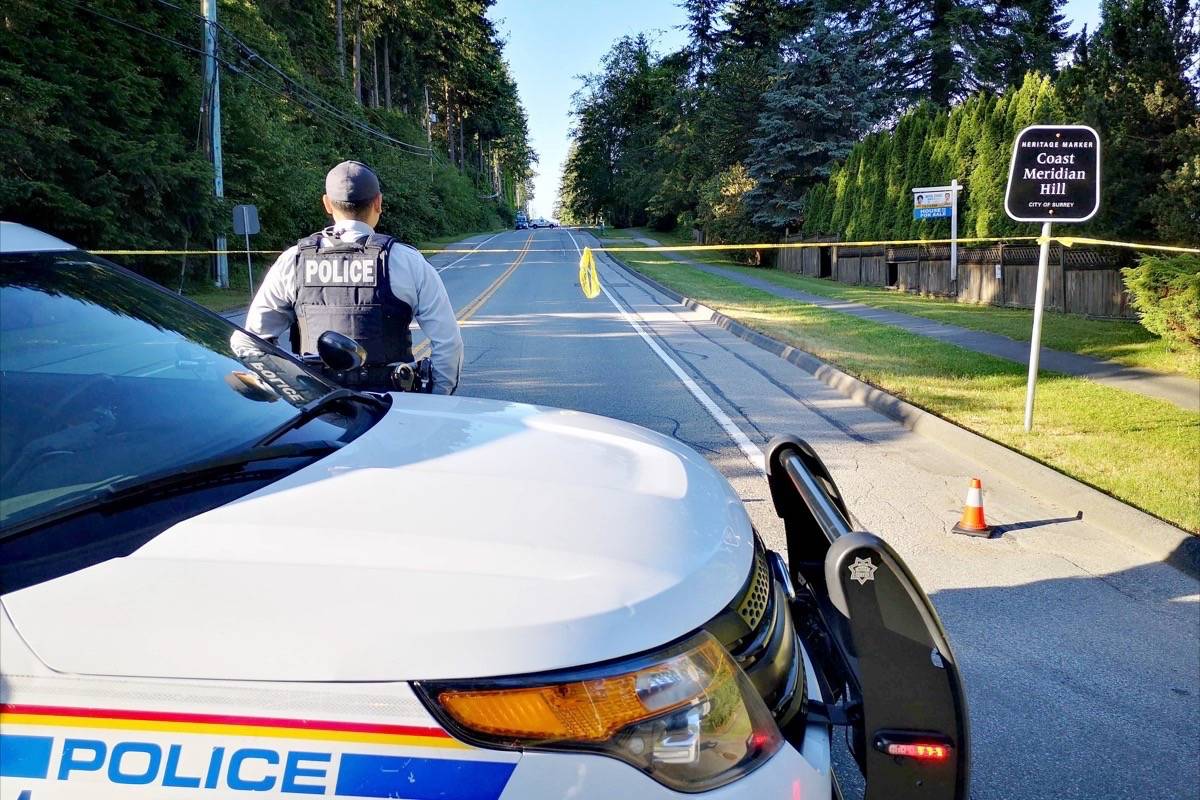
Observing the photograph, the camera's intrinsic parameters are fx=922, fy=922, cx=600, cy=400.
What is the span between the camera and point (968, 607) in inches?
175

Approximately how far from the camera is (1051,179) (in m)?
7.96

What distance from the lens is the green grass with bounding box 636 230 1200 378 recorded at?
11297 mm

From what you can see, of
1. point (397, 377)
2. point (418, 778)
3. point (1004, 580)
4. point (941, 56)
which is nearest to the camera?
point (418, 778)

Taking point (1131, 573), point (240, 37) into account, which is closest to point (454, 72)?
point (240, 37)

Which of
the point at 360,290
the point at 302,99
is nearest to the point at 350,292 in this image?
the point at 360,290

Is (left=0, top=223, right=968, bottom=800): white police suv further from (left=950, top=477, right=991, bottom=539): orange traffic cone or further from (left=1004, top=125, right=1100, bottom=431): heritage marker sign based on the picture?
(left=1004, top=125, right=1100, bottom=431): heritage marker sign

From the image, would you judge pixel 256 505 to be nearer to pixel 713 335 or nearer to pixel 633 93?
pixel 713 335

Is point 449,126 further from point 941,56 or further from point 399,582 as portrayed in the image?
point 399,582

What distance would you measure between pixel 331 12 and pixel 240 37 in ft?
83.5

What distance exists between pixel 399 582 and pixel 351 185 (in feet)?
9.96

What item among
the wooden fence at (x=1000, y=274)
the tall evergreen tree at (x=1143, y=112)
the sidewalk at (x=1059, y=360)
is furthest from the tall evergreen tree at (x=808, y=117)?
the tall evergreen tree at (x=1143, y=112)

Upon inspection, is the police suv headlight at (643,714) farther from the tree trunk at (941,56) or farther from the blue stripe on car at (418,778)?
the tree trunk at (941,56)

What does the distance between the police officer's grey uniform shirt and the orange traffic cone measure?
314 centimetres

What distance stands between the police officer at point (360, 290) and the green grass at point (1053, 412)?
14.8 ft
